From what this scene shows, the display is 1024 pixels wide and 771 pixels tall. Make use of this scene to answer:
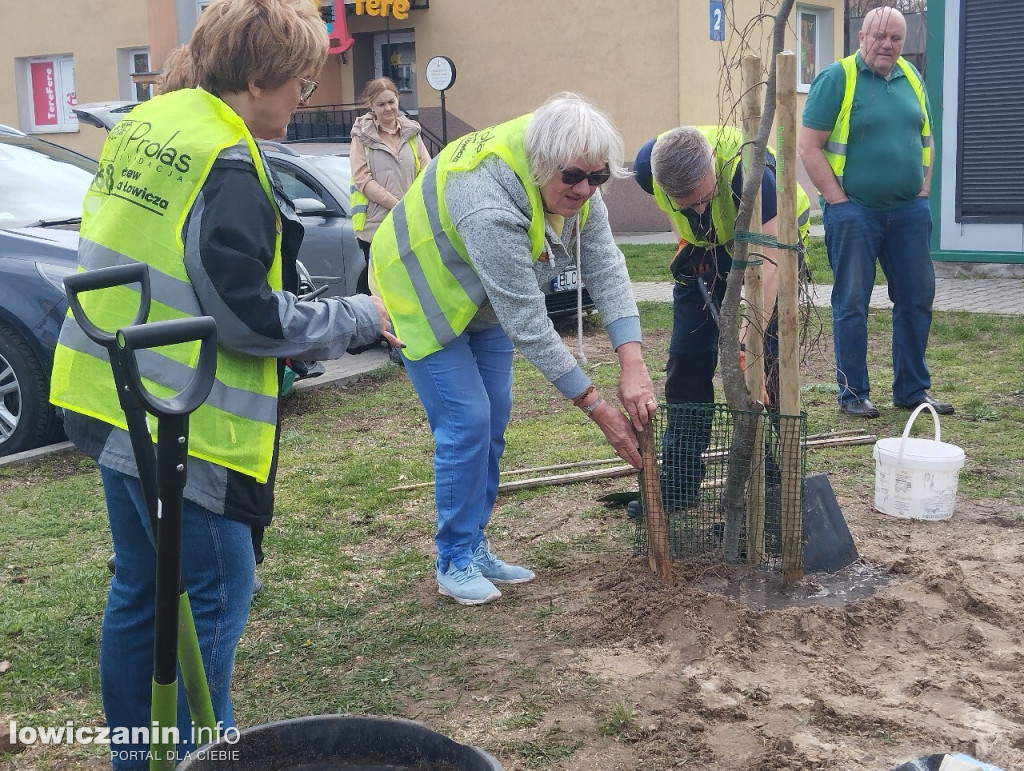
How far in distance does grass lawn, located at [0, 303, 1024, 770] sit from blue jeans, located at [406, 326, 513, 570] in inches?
11.4

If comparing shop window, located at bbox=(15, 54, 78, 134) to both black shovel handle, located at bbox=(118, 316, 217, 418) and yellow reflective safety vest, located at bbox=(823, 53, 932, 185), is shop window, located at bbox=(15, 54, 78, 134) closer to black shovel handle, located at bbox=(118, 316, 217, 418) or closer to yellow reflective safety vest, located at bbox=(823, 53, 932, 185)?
yellow reflective safety vest, located at bbox=(823, 53, 932, 185)

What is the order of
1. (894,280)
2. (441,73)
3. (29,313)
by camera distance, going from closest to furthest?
(29,313), (894,280), (441,73)

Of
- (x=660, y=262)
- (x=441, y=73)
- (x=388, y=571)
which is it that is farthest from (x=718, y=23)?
(x=441, y=73)

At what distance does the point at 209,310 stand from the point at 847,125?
16.0 feet

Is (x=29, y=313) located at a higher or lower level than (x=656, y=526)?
higher

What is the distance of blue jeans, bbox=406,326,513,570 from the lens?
146 inches

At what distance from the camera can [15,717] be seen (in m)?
3.25

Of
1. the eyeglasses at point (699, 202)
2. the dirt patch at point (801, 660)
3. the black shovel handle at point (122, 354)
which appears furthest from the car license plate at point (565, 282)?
the black shovel handle at point (122, 354)

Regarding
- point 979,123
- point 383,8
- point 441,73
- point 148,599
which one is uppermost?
point 383,8

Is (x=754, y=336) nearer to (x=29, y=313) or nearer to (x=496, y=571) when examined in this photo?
(x=496, y=571)

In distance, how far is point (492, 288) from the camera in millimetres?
3381

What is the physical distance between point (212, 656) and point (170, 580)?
0.60m

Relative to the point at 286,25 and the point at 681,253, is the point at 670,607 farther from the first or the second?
the point at 286,25

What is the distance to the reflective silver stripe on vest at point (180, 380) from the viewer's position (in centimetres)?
233
